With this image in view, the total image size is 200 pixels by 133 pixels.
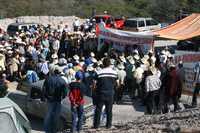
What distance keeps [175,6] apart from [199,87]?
103ft

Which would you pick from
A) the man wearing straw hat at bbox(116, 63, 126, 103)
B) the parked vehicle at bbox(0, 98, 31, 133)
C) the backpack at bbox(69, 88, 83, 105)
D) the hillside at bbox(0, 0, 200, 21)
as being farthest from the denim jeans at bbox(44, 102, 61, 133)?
the hillside at bbox(0, 0, 200, 21)

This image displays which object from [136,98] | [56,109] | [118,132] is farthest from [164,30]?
[118,132]

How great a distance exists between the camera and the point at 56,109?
13.3m

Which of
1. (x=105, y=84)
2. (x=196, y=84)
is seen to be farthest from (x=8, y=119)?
(x=196, y=84)

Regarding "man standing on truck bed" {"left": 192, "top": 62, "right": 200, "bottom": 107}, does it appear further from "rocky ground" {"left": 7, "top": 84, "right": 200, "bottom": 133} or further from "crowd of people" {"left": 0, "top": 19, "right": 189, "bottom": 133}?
"rocky ground" {"left": 7, "top": 84, "right": 200, "bottom": 133}

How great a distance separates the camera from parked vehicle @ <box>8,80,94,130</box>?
14953 mm

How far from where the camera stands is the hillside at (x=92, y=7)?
48875mm

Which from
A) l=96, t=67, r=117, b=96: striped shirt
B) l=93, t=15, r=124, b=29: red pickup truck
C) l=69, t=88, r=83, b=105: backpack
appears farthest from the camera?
l=93, t=15, r=124, b=29: red pickup truck

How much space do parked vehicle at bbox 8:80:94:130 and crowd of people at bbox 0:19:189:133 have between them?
47cm

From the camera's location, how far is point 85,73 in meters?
18.1

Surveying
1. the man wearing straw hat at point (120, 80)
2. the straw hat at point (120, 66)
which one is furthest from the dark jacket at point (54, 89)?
the straw hat at point (120, 66)

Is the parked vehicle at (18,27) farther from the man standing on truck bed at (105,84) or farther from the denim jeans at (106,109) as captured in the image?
the man standing on truck bed at (105,84)

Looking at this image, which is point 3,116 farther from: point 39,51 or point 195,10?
point 195,10

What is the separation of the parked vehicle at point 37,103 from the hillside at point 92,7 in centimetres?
3180
